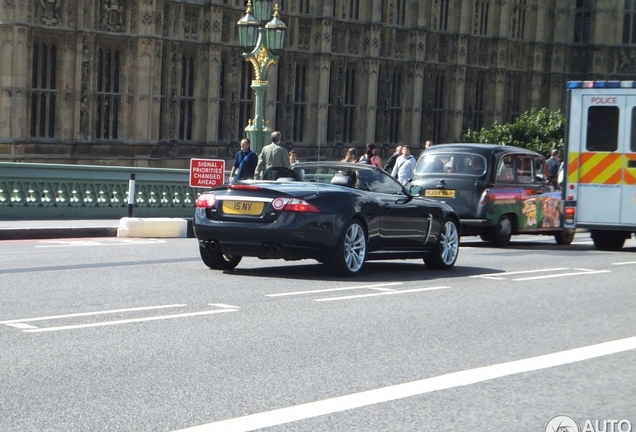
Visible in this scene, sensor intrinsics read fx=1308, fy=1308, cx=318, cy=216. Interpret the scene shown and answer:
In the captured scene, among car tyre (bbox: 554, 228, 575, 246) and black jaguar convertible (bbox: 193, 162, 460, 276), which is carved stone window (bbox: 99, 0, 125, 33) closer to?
car tyre (bbox: 554, 228, 575, 246)

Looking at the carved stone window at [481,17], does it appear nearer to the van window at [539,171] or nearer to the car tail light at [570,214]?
the van window at [539,171]

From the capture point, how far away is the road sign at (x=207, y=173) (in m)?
24.8

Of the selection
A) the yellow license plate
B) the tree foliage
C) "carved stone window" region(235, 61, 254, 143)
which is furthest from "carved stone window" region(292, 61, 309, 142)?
the yellow license plate

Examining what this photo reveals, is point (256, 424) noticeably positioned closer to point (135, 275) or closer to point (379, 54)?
point (135, 275)

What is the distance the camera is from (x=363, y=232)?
1534cm

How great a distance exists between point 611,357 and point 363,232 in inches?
234

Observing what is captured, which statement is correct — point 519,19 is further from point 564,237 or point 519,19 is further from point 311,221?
point 311,221

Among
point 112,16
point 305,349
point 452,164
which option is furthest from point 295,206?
point 112,16

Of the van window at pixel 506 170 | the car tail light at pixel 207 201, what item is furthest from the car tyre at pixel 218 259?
the van window at pixel 506 170

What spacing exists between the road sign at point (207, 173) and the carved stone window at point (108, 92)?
45.3 feet

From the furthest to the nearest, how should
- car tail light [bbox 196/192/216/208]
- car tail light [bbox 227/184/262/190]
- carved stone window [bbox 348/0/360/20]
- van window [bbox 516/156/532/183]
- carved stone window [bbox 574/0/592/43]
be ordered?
carved stone window [bbox 574/0/592/43]
carved stone window [bbox 348/0/360/20]
van window [bbox 516/156/532/183]
car tail light [bbox 196/192/216/208]
car tail light [bbox 227/184/262/190]

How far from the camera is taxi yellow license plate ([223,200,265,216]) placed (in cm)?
1486

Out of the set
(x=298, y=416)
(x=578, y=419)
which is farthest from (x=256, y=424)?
(x=578, y=419)

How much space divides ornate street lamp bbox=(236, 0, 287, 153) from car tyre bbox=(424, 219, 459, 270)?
10165 mm
